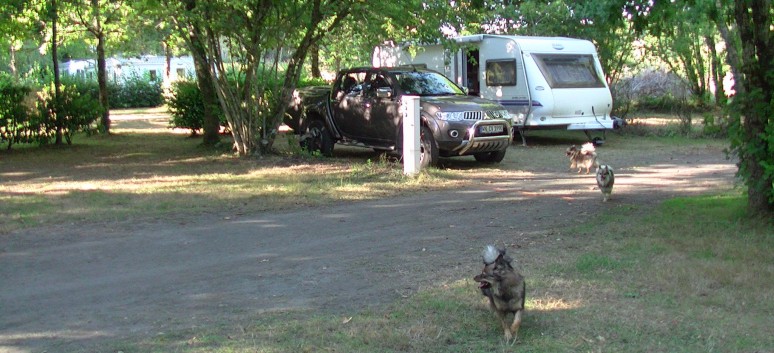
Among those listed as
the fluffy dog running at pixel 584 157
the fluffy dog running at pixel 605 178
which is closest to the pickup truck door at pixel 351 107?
the fluffy dog running at pixel 584 157

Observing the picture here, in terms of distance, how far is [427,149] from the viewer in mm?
13383

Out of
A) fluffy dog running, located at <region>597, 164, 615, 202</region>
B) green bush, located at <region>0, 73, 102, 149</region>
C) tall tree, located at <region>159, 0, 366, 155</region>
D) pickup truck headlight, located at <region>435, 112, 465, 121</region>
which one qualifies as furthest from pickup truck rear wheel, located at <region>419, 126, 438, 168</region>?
green bush, located at <region>0, 73, 102, 149</region>

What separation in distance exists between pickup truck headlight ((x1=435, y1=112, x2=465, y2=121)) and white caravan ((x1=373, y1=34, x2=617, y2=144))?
15.3 ft

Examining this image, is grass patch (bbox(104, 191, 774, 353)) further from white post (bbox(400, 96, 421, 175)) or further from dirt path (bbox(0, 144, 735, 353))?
white post (bbox(400, 96, 421, 175))

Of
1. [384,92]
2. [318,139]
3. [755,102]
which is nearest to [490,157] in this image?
[384,92]

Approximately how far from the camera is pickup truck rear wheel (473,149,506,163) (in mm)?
14567

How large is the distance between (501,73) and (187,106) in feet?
26.7

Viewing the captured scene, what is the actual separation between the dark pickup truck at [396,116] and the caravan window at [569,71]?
14.5ft

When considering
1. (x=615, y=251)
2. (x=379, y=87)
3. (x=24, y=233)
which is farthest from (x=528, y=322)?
(x=379, y=87)

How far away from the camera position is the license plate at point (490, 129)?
13.3 metres

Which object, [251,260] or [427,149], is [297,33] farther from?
[251,260]

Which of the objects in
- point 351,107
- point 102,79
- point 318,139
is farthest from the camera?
point 102,79

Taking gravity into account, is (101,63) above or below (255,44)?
above

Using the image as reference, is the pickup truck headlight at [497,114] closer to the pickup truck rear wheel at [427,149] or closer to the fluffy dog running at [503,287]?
the pickup truck rear wheel at [427,149]
